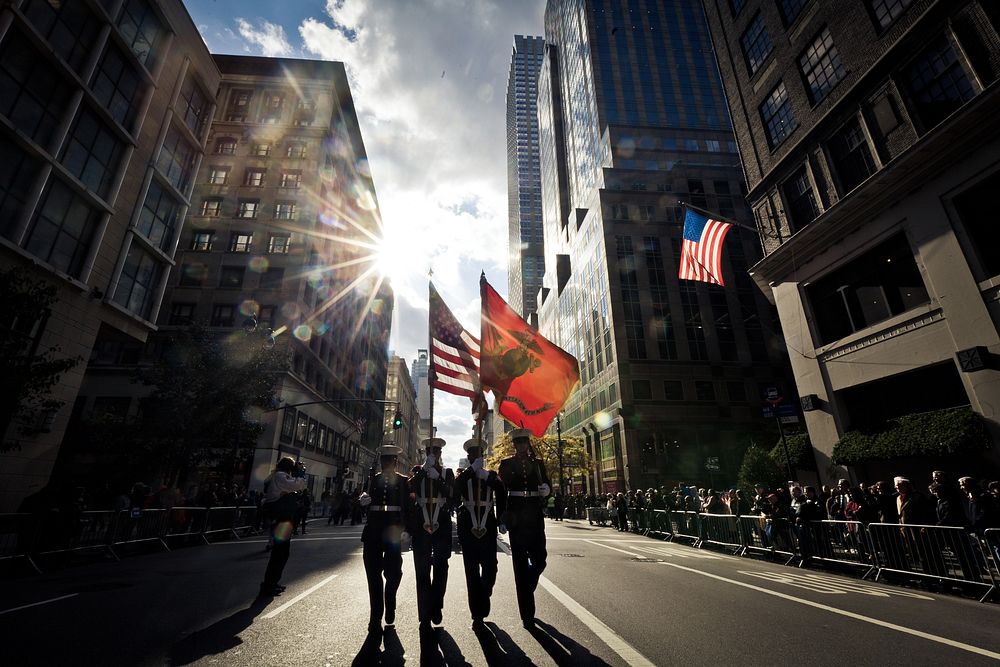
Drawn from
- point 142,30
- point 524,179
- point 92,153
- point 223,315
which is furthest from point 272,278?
point 524,179

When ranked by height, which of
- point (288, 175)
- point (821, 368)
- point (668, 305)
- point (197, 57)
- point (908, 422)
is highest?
point (288, 175)

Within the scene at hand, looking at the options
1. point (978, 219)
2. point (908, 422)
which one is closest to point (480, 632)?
point (908, 422)

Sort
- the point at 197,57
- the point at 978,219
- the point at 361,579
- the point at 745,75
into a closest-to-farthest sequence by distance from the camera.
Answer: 1. the point at 361,579
2. the point at 978,219
3. the point at 745,75
4. the point at 197,57

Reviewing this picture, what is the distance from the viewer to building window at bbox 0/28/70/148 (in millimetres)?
15586

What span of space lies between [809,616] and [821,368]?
15777mm

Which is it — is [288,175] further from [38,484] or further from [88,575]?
A: [88,575]

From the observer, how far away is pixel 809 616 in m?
5.99

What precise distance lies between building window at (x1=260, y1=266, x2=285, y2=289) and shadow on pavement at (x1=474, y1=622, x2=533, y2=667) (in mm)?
37347

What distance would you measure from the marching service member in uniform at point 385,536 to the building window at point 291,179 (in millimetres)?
42736

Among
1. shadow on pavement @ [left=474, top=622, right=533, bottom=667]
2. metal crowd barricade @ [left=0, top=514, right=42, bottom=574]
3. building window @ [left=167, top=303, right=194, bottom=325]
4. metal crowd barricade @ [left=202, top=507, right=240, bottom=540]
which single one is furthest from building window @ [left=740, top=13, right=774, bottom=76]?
building window @ [left=167, top=303, right=194, bottom=325]

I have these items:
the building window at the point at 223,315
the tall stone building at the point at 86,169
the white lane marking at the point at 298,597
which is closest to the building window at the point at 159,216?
the tall stone building at the point at 86,169

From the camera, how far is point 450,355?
11898 mm

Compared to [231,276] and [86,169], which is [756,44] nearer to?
[86,169]

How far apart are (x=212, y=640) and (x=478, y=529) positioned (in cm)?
306
